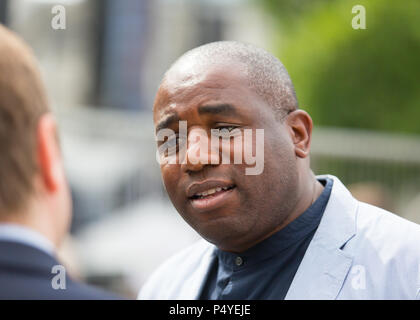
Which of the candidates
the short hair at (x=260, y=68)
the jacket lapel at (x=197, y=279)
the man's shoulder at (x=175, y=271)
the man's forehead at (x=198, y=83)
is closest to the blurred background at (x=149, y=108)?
the man's shoulder at (x=175, y=271)

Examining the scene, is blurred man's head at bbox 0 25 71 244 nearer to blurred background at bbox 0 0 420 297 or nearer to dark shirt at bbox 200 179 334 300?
dark shirt at bbox 200 179 334 300

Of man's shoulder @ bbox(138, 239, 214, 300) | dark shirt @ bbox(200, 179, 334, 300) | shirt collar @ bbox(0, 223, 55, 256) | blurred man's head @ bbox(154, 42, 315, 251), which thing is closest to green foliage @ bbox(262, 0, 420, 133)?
man's shoulder @ bbox(138, 239, 214, 300)

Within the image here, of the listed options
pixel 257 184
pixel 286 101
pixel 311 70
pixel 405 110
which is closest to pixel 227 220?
pixel 257 184

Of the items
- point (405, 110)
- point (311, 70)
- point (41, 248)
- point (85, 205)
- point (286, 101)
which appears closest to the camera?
point (41, 248)

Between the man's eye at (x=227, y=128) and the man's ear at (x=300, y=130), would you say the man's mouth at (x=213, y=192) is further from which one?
the man's ear at (x=300, y=130)

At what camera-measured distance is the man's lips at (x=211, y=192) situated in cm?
263

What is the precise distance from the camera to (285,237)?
2.77m

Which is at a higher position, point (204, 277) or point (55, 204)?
point (55, 204)

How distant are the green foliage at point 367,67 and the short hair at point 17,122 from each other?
9290mm

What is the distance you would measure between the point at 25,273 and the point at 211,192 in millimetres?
1035

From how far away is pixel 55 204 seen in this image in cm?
189

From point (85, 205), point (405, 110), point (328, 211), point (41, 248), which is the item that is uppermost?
point (41, 248)

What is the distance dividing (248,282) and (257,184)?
17.8 inches
